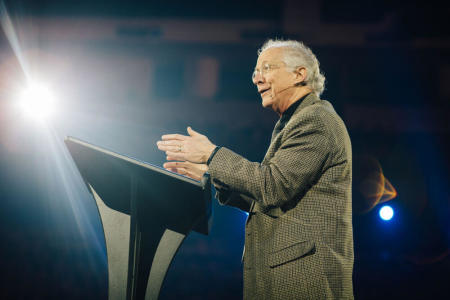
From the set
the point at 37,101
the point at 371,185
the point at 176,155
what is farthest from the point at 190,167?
the point at 37,101

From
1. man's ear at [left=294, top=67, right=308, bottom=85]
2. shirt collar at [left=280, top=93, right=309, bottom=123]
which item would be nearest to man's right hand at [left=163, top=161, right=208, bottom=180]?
shirt collar at [left=280, top=93, right=309, bottom=123]

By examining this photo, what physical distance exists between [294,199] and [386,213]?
172 inches

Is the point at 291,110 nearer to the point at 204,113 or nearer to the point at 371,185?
the point at 371,185

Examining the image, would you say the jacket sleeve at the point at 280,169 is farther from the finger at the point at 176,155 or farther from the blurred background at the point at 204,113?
the blurred background at the point at 204,113

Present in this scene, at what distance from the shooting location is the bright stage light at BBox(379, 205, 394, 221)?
4415mm

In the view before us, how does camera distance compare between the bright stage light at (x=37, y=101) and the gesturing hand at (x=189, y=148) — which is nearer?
the gesturing hand at (x=189, y=148)

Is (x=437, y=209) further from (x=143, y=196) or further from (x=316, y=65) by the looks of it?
(x=143, y=196)

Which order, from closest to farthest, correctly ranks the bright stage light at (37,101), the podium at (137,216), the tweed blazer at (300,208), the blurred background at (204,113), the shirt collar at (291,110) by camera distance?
the podium at (137,216) → the tweed blazer at (300,208) → the shirt collar at (291,110) → the blurred background at (204,113) → the bright stage light at (37,101)

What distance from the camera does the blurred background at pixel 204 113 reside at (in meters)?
4.41

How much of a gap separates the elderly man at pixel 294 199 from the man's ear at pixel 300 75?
0.29 meters

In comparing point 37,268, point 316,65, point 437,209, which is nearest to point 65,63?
point 37,268

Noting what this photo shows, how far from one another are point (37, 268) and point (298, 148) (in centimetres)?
493

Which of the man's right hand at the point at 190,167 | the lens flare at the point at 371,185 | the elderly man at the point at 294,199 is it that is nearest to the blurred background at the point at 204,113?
the lens flare at the point at 371,185

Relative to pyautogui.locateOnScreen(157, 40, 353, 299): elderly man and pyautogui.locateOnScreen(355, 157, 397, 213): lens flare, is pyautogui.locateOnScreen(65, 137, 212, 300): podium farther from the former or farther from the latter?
pyautogui.locateOnScreen(355, 157, 397, 213): lens flare
